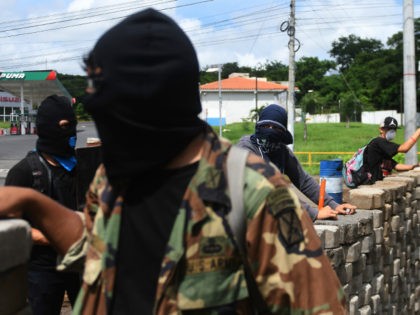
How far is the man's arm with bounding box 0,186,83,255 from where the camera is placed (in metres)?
1.66

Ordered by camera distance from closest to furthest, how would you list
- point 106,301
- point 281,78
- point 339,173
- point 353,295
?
1. point 106,301
2. point 353,295
3. point 339,173
4. point 281,78

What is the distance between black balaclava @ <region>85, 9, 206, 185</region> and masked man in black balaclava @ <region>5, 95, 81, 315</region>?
1758 mm

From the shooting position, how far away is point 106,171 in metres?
1.58

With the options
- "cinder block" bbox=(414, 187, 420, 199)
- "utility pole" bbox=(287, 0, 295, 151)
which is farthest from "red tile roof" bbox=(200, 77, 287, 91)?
"cinder block" bbox=(414, 187, 420, 199)

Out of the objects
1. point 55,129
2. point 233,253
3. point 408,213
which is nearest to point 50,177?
point 55,129

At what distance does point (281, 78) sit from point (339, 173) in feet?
318

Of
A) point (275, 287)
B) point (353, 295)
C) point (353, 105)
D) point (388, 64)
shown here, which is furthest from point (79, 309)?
point (388, 64)

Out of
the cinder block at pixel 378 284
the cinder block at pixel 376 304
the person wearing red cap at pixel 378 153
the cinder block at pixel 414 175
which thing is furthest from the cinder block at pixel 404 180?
the cinder block at pixel 376 304

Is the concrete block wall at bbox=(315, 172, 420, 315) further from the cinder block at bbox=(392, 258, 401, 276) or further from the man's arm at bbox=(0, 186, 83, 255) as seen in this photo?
the man's arm at bbox=(0, 186, 83, 255)

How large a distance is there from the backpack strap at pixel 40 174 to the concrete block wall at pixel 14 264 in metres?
1.38

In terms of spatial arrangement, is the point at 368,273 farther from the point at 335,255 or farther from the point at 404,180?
the point at 404,180

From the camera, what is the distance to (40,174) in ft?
10.7

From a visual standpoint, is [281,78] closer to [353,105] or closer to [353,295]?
[353,105]

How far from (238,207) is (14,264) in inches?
30.4
